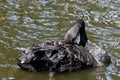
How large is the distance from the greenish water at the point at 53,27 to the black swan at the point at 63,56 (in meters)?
0.16

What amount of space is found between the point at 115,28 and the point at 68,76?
11.1ft

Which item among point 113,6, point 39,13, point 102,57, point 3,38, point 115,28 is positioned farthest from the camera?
point 113,6

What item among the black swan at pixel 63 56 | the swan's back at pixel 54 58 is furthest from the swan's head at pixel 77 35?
the swan's back at pixel 54 58

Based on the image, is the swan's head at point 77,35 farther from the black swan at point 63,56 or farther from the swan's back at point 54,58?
the swan's back at point 54,58

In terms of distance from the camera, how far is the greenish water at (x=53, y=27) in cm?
899

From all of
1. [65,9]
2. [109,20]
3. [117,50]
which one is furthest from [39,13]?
[117,50]

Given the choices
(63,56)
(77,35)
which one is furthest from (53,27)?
(63,56)

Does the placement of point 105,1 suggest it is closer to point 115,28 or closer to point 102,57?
point 115,28

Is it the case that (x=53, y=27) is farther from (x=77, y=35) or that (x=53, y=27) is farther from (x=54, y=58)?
(x=54, y=58)

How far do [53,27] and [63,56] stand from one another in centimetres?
286

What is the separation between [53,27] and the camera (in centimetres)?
1155

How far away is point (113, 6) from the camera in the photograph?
13531 mm

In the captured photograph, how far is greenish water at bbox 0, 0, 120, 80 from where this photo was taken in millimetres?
8992

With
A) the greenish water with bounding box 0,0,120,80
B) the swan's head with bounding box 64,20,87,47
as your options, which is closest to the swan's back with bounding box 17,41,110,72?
the greenish water with bounding box 0,0,120,80
